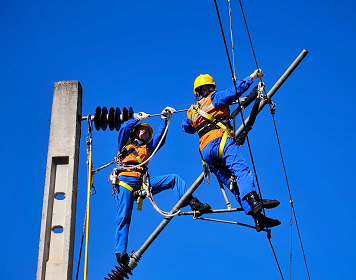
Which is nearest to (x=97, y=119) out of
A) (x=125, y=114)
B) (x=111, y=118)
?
(x=111, y=118)

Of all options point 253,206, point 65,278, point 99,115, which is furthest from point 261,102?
point 65,278

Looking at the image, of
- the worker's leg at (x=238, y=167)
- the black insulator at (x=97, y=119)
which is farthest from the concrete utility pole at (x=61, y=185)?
the worker's leg at (x=238, y=167)

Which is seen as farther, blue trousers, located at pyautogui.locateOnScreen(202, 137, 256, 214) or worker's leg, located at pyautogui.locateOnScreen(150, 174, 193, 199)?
worker's leg, located at pyautogui.locateOnScreen(150, 174, 193, 199)

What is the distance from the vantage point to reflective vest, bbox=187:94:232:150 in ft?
23.5

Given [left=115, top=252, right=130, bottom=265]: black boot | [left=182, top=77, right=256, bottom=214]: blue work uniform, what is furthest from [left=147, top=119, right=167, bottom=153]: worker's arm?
[left=115, top=252, right=130, bottom=265]: black boot

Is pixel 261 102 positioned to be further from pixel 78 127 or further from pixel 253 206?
pixel 78 127

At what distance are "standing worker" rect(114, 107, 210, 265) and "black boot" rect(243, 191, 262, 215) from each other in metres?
1.35

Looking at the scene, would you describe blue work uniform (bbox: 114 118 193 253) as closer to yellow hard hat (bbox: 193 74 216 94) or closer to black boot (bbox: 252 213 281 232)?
yellow hard hat (bbox: 193 74 216 94)

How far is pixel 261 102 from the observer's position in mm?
7504

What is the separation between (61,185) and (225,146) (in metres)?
2.22

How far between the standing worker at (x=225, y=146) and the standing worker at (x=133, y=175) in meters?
0.81

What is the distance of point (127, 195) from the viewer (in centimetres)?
816

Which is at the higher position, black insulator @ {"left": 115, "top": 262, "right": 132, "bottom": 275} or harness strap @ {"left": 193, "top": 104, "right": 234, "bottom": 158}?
harness strap @ {"left": 193, "top": 104, "right": 234, "bottom": 158}

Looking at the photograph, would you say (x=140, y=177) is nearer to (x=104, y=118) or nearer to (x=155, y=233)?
(x=155, y=233)
